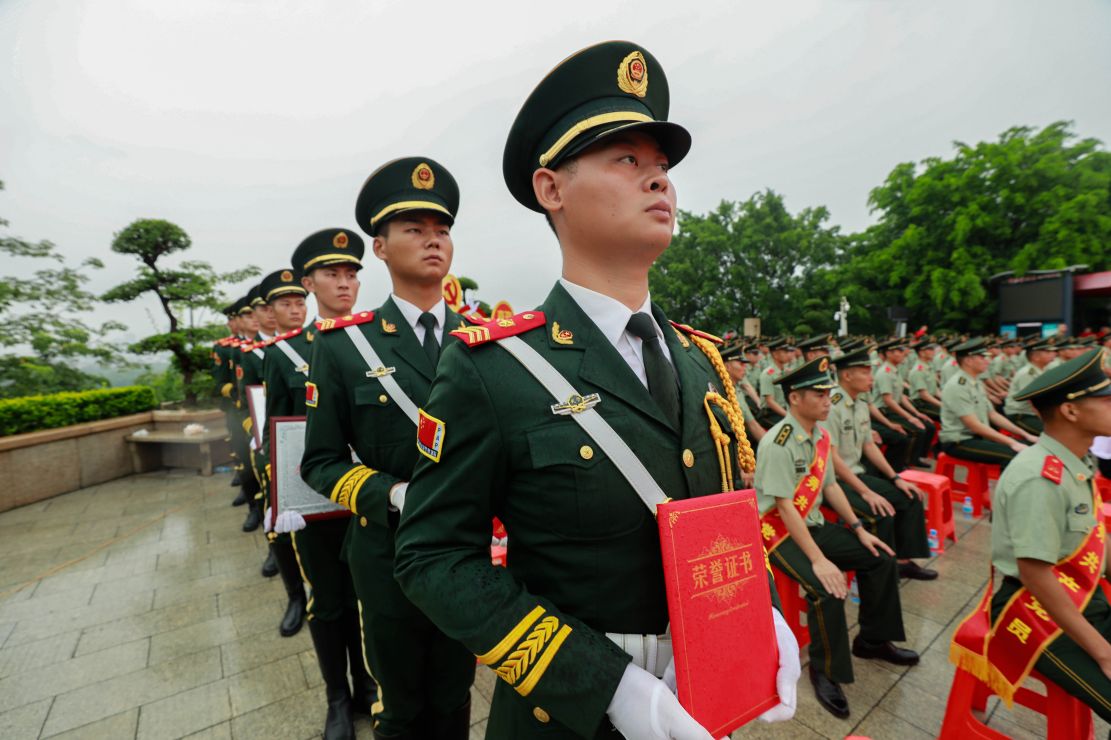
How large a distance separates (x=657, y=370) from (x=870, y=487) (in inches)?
192

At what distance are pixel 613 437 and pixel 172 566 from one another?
6683 mm

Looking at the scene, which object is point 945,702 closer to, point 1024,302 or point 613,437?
point 613,437

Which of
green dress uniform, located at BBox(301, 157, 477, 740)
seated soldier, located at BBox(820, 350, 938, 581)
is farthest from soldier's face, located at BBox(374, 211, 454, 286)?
seated soldier, located at BBox(820, 350, 938, 581)

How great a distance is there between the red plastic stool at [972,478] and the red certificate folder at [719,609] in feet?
22.3

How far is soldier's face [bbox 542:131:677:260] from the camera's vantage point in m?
1.30

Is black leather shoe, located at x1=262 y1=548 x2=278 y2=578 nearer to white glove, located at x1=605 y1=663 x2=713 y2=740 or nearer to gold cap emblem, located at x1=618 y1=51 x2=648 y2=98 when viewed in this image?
white glove, located at x1=605 y1=663 x2=713 y2=740

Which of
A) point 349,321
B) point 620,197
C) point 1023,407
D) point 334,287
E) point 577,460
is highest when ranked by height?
point 334,287

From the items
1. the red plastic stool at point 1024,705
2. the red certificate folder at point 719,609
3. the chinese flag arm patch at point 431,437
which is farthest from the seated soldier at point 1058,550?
the chinese flag arm patch at point 431,437

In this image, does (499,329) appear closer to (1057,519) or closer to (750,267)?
(1057,519)

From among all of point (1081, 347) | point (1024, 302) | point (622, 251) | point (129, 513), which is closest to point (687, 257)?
point (1024, 302)

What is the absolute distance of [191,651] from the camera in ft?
13.1

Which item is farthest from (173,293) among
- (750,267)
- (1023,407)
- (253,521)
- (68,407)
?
(750,267)

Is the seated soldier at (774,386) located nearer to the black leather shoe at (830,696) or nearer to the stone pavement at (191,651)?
the stone pavement at (191,651)

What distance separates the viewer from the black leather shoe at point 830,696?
3170mm
